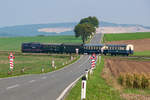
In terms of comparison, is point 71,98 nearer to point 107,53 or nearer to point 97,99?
point 97,99

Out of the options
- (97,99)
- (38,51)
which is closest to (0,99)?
(97,99)

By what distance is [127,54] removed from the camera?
68562 millimetres

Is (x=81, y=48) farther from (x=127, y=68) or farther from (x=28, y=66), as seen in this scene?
(x=127, y=68)

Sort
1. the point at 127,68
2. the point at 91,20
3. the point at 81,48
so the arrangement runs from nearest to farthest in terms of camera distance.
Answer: the point at 127,68 → the point at 81,48 → the point at 91,20

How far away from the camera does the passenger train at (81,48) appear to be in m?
68.4

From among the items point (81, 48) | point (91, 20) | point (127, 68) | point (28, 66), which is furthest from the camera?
point (91, 20)

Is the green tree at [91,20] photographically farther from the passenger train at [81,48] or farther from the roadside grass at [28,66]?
the roadside grass at [28,66]

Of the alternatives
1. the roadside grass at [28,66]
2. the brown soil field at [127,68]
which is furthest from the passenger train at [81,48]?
the brown soil field at [127,68]

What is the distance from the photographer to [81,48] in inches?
2847

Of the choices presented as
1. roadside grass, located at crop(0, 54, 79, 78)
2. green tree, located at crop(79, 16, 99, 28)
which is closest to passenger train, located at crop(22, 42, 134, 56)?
roadside grass, located at crop(0, 54, 79, 78)

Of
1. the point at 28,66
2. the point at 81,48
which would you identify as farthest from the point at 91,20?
the point at 28,66

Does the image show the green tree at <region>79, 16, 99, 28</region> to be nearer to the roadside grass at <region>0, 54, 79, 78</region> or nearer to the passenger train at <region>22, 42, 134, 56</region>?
the passenger train at <region>22, 42, 134, 56</region>

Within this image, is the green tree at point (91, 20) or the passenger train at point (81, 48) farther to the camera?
the green tree at point (91, 20)

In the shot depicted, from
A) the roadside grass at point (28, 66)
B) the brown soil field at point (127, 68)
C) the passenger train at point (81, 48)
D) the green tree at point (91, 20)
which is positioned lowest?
the brown soil field at point (127, 68)
